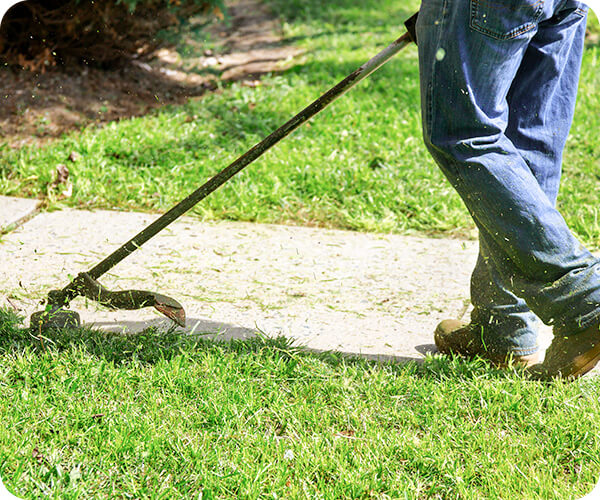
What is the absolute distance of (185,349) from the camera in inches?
94.5

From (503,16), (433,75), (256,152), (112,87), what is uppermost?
(503,16)

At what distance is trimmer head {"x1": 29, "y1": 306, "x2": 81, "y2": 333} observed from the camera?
2457mm

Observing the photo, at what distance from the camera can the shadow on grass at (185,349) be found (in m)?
2.32

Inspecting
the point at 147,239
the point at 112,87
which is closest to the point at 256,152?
Result: the point at 147,239

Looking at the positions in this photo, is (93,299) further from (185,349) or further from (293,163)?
(293,163)

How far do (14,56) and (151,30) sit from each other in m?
1.04

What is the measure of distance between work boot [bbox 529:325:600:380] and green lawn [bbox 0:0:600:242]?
4.49 ft

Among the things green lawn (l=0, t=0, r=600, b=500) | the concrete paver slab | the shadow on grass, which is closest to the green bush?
the concrete paver slab

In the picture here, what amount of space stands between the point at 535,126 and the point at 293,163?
1990mm

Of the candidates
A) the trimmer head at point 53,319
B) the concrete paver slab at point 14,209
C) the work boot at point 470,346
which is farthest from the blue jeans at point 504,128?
the concrete paver slab at point 14,209

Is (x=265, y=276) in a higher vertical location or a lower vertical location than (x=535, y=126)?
Answer: lower

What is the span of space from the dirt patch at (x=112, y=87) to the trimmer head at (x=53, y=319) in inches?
85.1

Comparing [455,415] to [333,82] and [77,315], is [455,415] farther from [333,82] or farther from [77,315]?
[333,82]

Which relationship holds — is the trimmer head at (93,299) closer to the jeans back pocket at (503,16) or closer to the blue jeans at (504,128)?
the blue jeans at (504,128)
